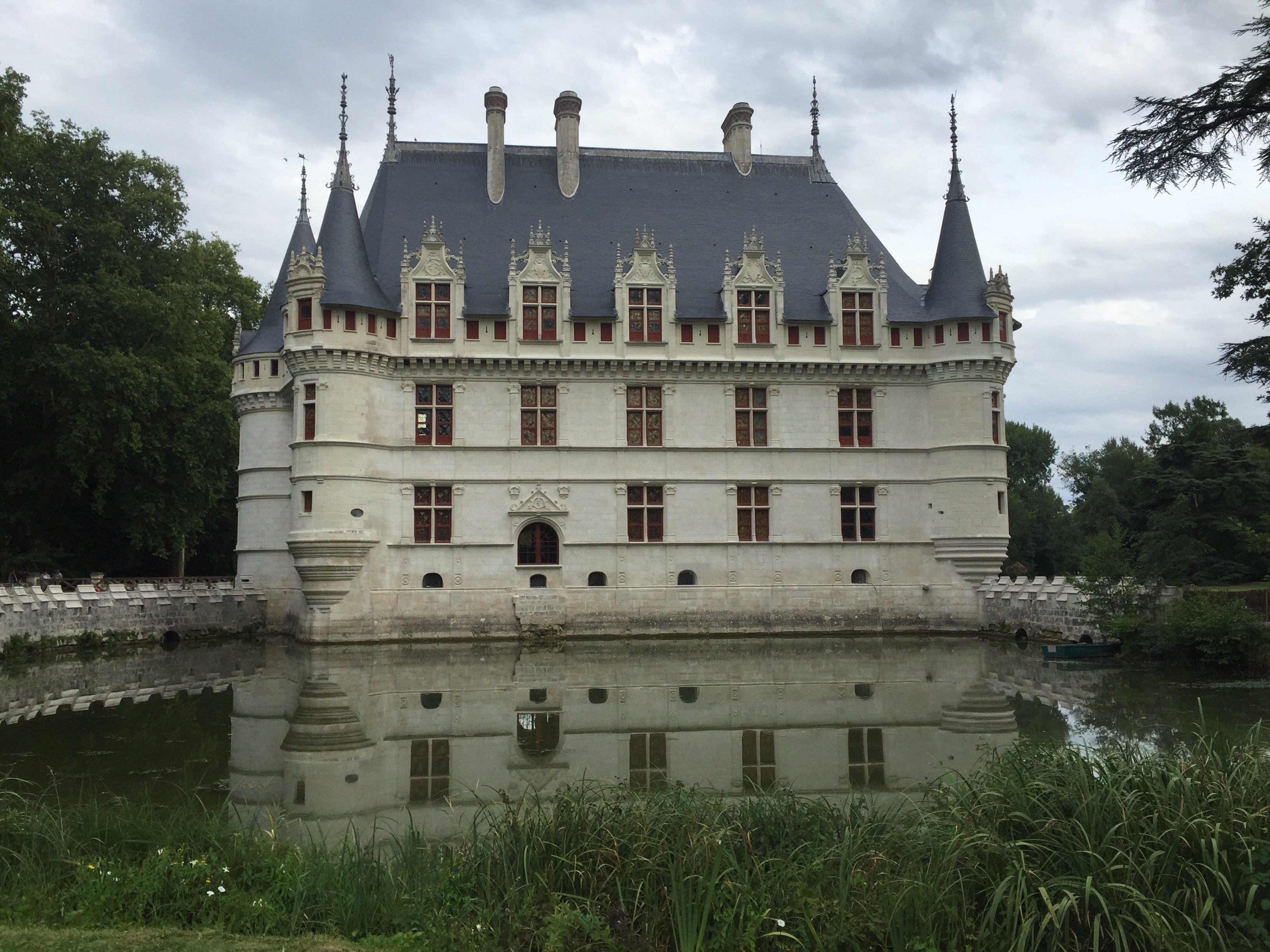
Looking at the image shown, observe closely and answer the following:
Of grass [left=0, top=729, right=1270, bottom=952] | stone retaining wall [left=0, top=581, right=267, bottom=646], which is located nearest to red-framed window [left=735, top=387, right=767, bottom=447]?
stone retaining wall [left=0, top=581, right=267, bottom=646]

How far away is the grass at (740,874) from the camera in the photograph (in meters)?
5.54

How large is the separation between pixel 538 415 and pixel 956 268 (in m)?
12.7

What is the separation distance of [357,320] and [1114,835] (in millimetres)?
23802

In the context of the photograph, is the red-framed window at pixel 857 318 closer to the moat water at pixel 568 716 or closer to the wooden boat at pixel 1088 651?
the moat water at pixel 568 716

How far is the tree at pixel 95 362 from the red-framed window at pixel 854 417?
62.9 ft

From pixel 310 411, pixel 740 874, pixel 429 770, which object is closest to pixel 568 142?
pixel 310 411

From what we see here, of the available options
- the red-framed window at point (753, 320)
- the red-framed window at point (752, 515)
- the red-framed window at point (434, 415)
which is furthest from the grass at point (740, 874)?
the red-framed window at point (753, 320)

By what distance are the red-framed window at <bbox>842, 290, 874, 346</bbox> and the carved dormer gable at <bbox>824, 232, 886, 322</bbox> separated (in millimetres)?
66

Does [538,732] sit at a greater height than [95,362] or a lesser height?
lesser

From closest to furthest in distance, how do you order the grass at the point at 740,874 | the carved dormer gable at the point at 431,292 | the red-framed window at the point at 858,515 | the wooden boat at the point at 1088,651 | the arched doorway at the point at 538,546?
the grass at the point at 740,874 < the wooden boat at the point at 1088,651 < the carved dormer gable at the point at 431,292 < the arched doorway at the point at 538,546 < the red-framed window at the point at 858,515

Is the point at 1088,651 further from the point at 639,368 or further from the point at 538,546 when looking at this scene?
the point at 538,546

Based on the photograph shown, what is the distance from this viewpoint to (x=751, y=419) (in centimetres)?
2881

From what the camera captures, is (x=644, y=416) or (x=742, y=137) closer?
(x=644, y=416)

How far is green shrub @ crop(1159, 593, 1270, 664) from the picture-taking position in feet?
61.5
